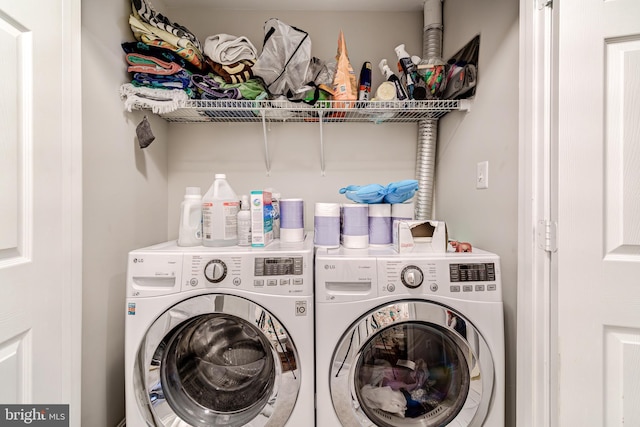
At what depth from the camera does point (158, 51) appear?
1.39 metres

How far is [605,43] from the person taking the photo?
31.8 inches

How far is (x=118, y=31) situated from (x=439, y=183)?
187 cm

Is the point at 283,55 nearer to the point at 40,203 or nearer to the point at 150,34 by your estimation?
the point at 150,34

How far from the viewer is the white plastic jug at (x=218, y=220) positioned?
122cm

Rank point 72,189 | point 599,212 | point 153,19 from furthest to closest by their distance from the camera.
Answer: point 153,19, point 72,189, point 599,212

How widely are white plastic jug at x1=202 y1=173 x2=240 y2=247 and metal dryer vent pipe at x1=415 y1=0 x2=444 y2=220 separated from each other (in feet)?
3.54

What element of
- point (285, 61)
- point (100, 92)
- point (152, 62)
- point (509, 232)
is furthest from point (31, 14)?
point (509, 232)

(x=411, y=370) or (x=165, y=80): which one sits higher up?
(x=165, y=80)

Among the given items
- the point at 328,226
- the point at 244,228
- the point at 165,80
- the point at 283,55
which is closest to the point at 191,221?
the point at 244,228

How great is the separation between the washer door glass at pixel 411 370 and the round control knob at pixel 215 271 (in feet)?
1.72

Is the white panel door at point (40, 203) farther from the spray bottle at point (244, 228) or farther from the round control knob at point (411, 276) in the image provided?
the round control knob at point (411, 276)

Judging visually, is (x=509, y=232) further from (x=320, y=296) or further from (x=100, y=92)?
(x=100, y=92)

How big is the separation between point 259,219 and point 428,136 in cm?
114

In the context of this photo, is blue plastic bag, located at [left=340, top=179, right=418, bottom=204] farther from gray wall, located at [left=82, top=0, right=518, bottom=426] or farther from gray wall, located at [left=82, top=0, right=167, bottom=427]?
gray wall, located at [left=82, top=0, right=167, bottom=427]
